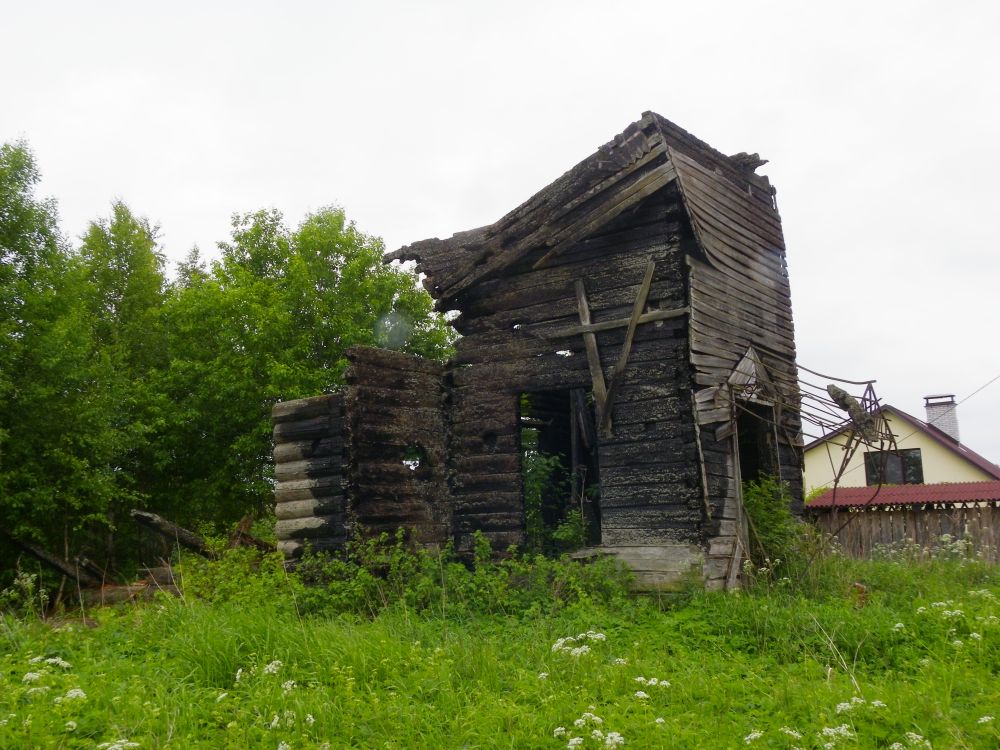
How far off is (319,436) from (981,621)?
25.5 feet

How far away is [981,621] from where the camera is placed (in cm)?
661

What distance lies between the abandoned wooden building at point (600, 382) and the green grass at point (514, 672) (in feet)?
4.92

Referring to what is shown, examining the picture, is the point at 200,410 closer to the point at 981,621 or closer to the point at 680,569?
the point at 680,569

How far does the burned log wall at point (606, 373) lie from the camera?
31.6 ft

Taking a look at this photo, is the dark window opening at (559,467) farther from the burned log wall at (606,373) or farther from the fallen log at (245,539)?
the fallen log at (245,539)

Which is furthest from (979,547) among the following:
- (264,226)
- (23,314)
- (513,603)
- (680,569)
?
(264,226)

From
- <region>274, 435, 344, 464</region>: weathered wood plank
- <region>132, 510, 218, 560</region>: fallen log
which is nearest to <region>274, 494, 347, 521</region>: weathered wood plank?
<region>274, 435, 344, 464</region>: weathered wood plank

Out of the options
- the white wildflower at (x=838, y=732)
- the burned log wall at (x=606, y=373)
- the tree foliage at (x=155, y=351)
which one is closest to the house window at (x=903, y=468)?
the tree foliage at (x=155, y=351)

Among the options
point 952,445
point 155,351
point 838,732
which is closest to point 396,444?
point 838,732

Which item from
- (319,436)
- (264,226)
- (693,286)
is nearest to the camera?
(693,286)

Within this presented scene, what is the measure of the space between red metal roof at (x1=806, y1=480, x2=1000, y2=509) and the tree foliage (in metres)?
13.9

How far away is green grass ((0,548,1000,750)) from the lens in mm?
4656

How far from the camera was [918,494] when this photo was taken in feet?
70.5

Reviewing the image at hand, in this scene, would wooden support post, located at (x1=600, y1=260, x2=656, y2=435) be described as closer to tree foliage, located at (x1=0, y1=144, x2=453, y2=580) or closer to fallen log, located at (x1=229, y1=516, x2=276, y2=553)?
fallen log, located at (x1=229, y1=516, x2=276, y2=553)
